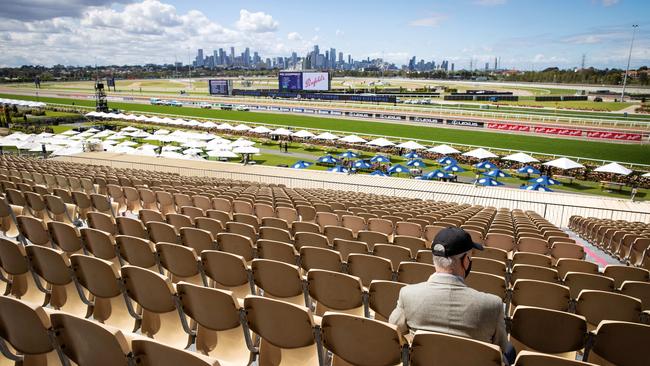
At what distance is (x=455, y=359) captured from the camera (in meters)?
2.59

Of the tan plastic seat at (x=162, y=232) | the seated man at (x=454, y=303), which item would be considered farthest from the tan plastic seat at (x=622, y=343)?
the tan plastic seat at (x=162, y=232)

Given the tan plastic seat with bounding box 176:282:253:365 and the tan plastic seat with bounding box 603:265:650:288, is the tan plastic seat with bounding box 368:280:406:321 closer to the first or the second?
the tan plastic seat with bounding box 176:282:253:365

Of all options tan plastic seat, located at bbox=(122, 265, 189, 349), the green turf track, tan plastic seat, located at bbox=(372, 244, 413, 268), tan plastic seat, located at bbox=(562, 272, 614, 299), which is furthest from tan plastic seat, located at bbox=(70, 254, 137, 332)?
the green turf track

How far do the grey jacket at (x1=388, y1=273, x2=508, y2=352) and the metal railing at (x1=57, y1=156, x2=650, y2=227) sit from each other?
1507 cm

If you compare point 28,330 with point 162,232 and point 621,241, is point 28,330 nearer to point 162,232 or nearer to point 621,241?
point 162,232

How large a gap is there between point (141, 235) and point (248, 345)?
3618mm

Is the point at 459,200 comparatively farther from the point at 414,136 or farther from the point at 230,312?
the point at 414,136

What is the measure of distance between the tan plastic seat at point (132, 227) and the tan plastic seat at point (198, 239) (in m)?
0.80

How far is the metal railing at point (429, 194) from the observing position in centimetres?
1753

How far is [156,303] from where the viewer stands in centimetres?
398

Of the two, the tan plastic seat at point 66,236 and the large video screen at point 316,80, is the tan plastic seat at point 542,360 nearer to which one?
the tan plastic seat at point 66,236

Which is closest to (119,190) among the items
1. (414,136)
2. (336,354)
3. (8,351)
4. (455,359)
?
(8,351)

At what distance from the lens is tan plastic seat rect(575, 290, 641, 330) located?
13.7 feet

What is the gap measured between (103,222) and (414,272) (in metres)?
5.04
